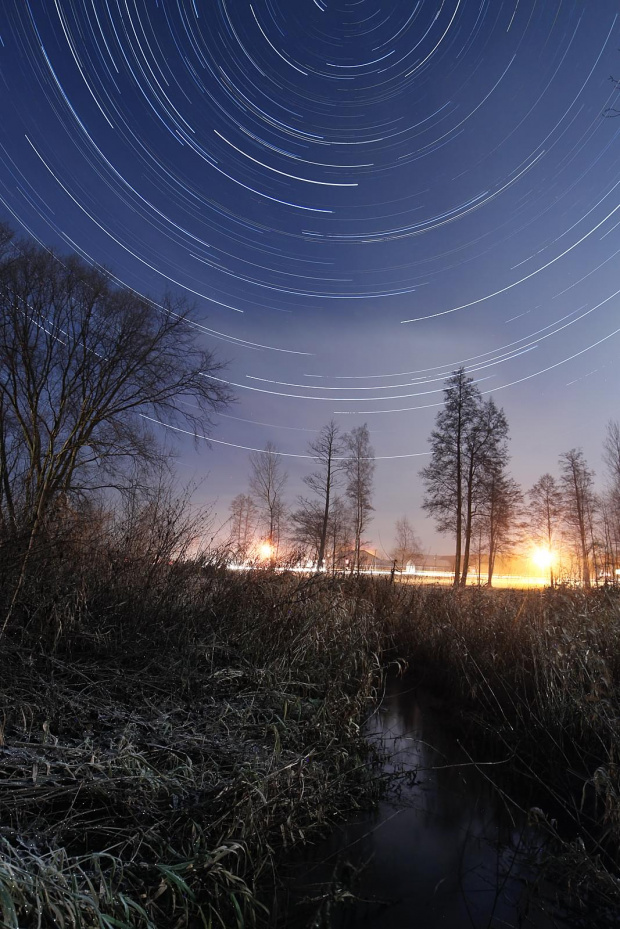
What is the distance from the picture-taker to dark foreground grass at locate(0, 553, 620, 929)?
11.2 ft

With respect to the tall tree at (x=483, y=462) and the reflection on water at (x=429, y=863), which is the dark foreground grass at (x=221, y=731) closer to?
the reflection on water at (x=429, y=863)

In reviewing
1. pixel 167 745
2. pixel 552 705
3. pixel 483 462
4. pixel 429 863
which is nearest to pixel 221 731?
pixel 167 745

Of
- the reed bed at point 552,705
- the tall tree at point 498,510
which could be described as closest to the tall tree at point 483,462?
the tall tree at point 498,510

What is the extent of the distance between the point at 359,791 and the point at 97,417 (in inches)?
650

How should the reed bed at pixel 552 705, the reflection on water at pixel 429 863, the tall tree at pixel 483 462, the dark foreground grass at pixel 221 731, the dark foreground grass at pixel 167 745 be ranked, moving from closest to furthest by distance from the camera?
1. the dark foreground grass at pixel 167 745
2. the dark foreground grass at pixel 221 731
3. the reflection on water at pixel 429 863
4. the reed bed at pixel 552 705
5. the tall tree at pixel 483 462

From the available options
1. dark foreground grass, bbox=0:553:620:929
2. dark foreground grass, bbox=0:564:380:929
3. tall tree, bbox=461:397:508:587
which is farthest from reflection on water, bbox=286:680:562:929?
tall tree, bbox=461:397:508:587

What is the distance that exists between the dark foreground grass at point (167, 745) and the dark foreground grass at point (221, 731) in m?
0.02

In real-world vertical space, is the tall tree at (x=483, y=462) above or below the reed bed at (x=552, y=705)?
above

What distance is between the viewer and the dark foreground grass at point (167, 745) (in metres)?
3.29

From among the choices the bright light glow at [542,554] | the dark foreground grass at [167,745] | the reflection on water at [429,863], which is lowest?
the reflection on water at [429,863]

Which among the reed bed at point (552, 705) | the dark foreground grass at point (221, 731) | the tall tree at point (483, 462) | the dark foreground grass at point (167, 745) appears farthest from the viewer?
the tall tree at point (483, 462)

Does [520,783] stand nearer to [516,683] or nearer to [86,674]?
[516,683]

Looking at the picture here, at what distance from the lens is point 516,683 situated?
7426 mm

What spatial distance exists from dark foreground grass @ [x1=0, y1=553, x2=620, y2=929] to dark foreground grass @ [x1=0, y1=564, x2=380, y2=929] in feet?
0.07
